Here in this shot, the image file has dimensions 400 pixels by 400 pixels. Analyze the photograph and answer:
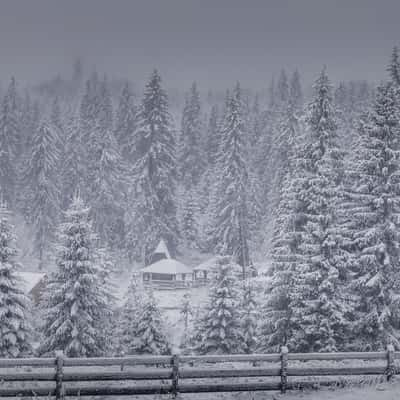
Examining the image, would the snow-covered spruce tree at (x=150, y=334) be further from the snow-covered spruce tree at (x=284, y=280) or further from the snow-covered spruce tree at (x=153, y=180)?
the snow-covered spruce tree at (x=153, y=180)

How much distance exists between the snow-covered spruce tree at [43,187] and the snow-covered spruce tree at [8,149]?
14.5 feet

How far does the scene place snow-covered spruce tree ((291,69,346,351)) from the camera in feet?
76.1

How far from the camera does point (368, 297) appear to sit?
79.1 ft

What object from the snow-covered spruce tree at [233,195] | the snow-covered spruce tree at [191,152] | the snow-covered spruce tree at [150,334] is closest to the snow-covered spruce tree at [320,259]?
the snow-covered spruce tree at [150,334]

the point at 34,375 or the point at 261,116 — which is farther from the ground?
the point at 261,116

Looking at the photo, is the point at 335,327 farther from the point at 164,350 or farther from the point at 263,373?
the point at 263,373

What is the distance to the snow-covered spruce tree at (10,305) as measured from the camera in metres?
24.2

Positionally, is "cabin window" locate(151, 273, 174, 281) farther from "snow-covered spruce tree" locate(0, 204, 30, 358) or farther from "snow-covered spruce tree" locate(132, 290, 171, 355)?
"snow-covered spruce tree" locate(0, 204, 30, 358)

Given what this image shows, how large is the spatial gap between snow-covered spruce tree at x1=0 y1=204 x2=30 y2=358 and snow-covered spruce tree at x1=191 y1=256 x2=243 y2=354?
8501 mm

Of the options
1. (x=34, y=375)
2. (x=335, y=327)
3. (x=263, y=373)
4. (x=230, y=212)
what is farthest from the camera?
(x=230, y=212)

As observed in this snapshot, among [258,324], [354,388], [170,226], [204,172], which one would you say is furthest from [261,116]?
[354,388]

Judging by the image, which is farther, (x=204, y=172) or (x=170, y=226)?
(x=204, y=172)

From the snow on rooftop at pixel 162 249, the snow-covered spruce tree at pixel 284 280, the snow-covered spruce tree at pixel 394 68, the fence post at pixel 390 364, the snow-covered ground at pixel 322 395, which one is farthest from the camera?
the snow on rooftop at pixel 162 249

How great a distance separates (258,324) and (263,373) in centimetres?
1400
